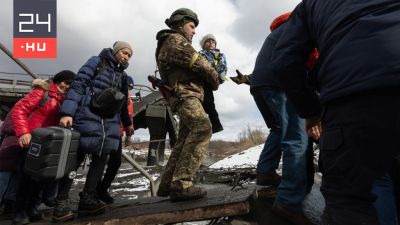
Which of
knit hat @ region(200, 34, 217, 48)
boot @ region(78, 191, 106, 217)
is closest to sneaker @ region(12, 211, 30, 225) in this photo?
boot @ region(78, 191, 106, 217)

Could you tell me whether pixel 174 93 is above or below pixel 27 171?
above

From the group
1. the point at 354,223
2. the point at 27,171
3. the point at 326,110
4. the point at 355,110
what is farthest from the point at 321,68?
the point at 27,171

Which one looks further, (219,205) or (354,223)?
(219,205)

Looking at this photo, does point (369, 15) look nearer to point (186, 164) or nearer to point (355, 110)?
point (355, 110)

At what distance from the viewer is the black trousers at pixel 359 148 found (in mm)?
1423

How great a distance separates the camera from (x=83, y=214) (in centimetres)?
303

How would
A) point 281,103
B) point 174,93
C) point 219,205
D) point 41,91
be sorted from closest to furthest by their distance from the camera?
1. point 219,205
2. point 281,103
3. point 174,93
4. point 41,91

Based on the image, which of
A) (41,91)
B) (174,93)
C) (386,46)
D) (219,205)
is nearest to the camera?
(386,46)

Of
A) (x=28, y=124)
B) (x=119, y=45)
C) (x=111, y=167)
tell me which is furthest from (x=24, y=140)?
(x=119, y=45)

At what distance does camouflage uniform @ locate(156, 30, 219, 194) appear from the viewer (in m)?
3.10

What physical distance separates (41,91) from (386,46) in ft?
11.1

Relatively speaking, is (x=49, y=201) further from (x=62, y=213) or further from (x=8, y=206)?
(x=62, y=213)

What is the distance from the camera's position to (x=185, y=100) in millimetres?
3188

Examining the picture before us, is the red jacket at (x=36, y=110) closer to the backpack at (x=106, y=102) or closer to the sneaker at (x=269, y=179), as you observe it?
the backpack at (x=106, y=102)
